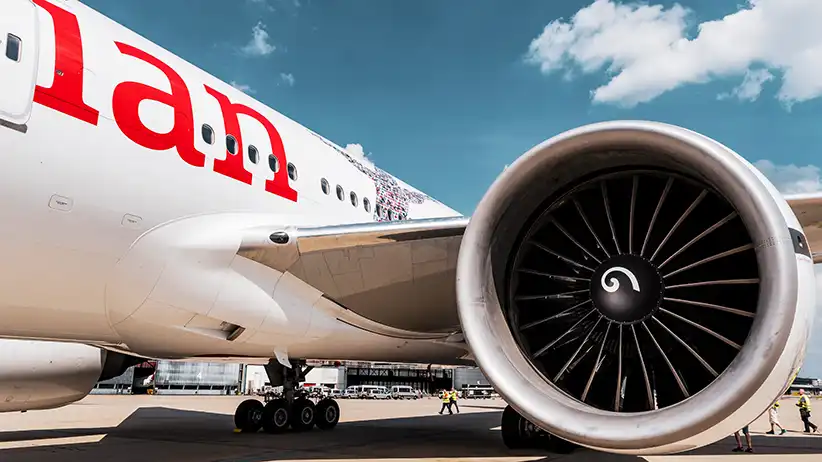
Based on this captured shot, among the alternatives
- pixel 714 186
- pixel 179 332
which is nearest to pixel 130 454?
pixel 179 332

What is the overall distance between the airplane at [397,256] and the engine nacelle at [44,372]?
2 centimetres

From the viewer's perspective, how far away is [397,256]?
5.60m

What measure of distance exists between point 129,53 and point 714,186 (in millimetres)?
4406

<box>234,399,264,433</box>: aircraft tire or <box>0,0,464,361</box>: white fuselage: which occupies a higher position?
<box>0,0,464,361</box>: white fuselage

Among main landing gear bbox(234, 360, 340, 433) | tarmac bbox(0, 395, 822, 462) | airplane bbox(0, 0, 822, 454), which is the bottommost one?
tarmac bbox(0, 395, 822, 462)

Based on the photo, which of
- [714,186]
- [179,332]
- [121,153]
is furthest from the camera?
[179,332]

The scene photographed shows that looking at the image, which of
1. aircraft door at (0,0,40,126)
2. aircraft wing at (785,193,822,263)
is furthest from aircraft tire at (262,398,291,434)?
aircraft wing at (785,193,822,263)

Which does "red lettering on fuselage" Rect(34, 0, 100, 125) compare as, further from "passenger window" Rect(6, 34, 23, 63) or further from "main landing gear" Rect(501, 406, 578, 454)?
"main landing gear" Rect(501, 406, 578, 454)

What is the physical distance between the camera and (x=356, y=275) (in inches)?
231

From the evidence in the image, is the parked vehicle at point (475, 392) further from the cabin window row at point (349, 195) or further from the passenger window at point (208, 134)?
the passenger window at point (208, 134)

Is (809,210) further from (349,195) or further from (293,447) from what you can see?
(293,447)

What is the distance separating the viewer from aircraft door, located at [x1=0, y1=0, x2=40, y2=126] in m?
4.12

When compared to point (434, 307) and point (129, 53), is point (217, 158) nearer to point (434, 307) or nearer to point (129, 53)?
point (129, 53)

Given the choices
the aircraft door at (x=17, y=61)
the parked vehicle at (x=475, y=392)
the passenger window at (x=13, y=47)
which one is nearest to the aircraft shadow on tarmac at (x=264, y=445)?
the aircraft door at (x=17, y=61)
